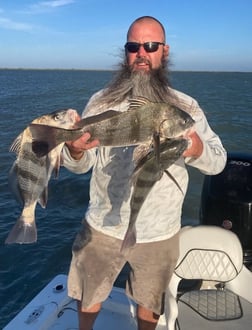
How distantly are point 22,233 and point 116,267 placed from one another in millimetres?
839

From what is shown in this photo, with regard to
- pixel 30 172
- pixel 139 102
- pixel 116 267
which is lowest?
pixel 116 267

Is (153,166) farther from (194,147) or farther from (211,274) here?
(211,274)

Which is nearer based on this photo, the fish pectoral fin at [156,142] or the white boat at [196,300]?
the fish pectoral fin at [156,142]

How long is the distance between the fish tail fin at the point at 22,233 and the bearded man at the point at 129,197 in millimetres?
523

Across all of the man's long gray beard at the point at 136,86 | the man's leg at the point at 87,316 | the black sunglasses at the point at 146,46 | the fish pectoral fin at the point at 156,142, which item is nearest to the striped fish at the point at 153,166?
the fish pectoral fin at the point at 156,142

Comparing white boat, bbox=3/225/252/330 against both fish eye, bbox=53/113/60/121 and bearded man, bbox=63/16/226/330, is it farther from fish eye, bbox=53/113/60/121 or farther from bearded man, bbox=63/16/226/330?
fish eye, bbox=53/113/60/121

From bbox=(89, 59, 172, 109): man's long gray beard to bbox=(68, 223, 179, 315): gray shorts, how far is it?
105 cm

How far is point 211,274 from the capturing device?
154 inches

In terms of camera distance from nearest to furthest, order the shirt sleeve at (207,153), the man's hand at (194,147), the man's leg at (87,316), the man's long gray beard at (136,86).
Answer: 1. the man's hand at (194,147)
2. the shirt sleeve at (207,153)
3. the man's long gray beard at (136,86)
4. the man's leg at (87,316)

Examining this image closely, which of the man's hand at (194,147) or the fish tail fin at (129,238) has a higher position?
the man's hand at (194,147)

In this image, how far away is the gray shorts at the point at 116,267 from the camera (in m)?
3.36

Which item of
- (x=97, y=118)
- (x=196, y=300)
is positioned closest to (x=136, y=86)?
(x=97, y=118)

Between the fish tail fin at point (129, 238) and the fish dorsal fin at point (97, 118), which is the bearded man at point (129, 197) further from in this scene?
the fish dorsal fin at point (97, 118)

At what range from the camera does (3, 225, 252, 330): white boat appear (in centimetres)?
379
